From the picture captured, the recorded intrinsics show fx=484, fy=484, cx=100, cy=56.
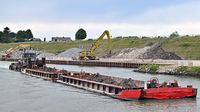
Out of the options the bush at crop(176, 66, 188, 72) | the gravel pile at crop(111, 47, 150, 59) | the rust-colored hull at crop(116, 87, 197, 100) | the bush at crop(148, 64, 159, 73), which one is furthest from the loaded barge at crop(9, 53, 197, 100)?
the gravel pile at crop(111, 47, 150, 59)

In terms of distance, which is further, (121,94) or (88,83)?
(88,83)

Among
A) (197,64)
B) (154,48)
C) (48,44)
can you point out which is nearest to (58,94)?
(197,64)

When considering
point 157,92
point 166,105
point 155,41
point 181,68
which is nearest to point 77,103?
point 157,92

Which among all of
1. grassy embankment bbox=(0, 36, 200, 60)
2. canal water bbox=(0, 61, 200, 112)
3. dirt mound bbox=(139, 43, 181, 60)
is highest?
grassy embankment bbox=(0, 36, 200, 60)

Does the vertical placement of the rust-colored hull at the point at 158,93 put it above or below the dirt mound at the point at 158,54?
below

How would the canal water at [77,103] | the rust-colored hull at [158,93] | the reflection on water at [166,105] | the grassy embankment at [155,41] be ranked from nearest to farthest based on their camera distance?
1. the reflection on water at [166,105]
2. the canal water at [77,103]
3. the rust-colored hull at [158,93]
4. the grassy embankment at [155,41]

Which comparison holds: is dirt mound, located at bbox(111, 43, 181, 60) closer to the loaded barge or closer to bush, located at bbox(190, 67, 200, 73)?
bush, located at bbox(190, 67, 200, 73)

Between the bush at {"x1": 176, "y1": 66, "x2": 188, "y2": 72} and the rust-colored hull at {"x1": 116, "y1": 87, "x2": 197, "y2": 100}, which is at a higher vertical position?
the bush at {"x1": 176, "y1": 66, "x2": 188, "y2": 72}

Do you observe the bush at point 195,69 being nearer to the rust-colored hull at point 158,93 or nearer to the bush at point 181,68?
the bush at point 181,68

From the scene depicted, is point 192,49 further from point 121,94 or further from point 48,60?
point 121,94

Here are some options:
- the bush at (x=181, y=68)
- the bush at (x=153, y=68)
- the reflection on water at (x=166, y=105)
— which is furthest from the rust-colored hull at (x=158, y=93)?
the bush at (x=153, y=68)

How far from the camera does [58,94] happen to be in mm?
48438

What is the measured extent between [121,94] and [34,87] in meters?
17.3

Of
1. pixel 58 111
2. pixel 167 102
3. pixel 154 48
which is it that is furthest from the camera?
pixel 154 48
